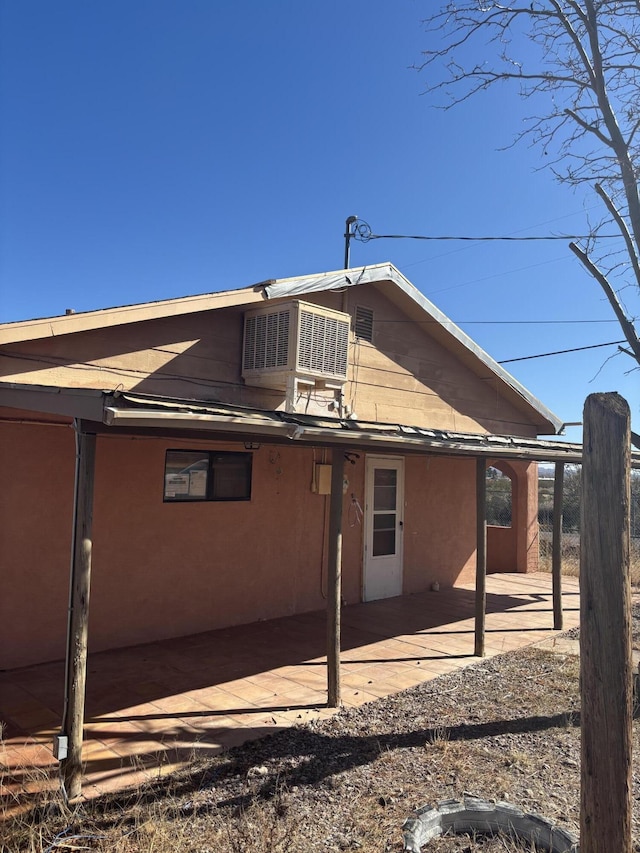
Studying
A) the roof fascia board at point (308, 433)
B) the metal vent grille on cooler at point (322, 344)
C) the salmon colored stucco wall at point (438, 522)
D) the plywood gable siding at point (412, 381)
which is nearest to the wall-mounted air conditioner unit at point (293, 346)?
the metal vent grille on cooler at point (322, 344)

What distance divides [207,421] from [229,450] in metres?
3.79

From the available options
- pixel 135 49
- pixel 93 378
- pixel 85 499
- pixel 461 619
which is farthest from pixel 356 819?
pixel 135 49

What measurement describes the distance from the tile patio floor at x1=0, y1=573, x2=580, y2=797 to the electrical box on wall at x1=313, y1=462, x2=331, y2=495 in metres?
1.85

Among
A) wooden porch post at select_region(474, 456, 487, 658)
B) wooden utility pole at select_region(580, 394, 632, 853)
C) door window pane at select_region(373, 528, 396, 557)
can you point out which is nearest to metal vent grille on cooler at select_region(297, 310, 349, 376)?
wooden porch post at select_region(474, 456, 487, 658)

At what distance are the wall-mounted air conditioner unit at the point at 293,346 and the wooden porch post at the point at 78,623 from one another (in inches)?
141

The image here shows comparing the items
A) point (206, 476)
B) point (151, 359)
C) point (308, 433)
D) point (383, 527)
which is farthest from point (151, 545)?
point (383, 527)

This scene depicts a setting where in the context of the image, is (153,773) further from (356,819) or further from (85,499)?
(85,499)

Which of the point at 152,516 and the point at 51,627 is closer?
the point at 51,627

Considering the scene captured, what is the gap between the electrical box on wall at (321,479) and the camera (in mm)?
8742

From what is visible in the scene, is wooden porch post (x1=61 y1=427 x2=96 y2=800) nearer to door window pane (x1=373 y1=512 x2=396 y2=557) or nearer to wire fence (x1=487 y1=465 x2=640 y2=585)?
door window pane (x1=373 y1=512 x2=396 y2=557)

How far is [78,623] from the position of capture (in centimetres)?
381

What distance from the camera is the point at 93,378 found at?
6.20 meters

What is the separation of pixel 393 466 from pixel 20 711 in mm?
6705

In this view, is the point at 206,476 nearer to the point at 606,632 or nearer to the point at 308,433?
the point at 308,433
